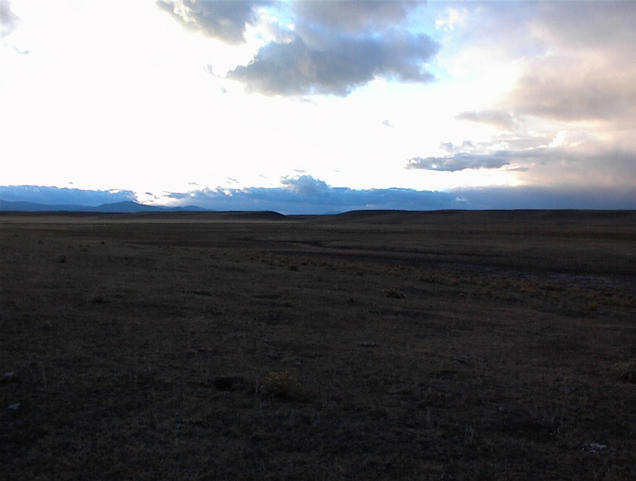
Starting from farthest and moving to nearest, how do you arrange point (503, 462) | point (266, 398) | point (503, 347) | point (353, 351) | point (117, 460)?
point (503, 347), point (353, 351), point (266, 398), point (503, 462), point (117, 460)

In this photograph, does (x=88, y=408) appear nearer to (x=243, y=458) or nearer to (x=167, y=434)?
(x=167, y=434)

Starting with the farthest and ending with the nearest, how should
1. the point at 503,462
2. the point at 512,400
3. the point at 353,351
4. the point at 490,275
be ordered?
the point at 490,275 → the point at 353,351 → the point at 512,400 → the point at 503,462

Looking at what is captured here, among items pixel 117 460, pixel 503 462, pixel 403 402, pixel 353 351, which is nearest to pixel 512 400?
pixel 403 402

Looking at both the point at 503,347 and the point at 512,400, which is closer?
the point at 512,400

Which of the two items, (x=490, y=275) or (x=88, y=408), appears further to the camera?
(x=490, y=275)

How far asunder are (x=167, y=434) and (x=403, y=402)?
3.33 metres

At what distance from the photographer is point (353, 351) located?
389 inches

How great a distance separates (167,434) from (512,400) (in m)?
5.06

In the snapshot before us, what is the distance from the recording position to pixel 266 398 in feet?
22.6

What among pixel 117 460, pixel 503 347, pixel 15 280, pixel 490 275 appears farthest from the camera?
pixel 490 275

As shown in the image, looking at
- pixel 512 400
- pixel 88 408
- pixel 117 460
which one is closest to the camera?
pixel 117 460

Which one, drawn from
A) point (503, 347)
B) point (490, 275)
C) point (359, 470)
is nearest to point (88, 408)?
point (359, 470)

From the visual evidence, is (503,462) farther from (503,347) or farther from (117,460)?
(503,347)

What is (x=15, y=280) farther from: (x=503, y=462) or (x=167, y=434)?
(x=503, y=462)
